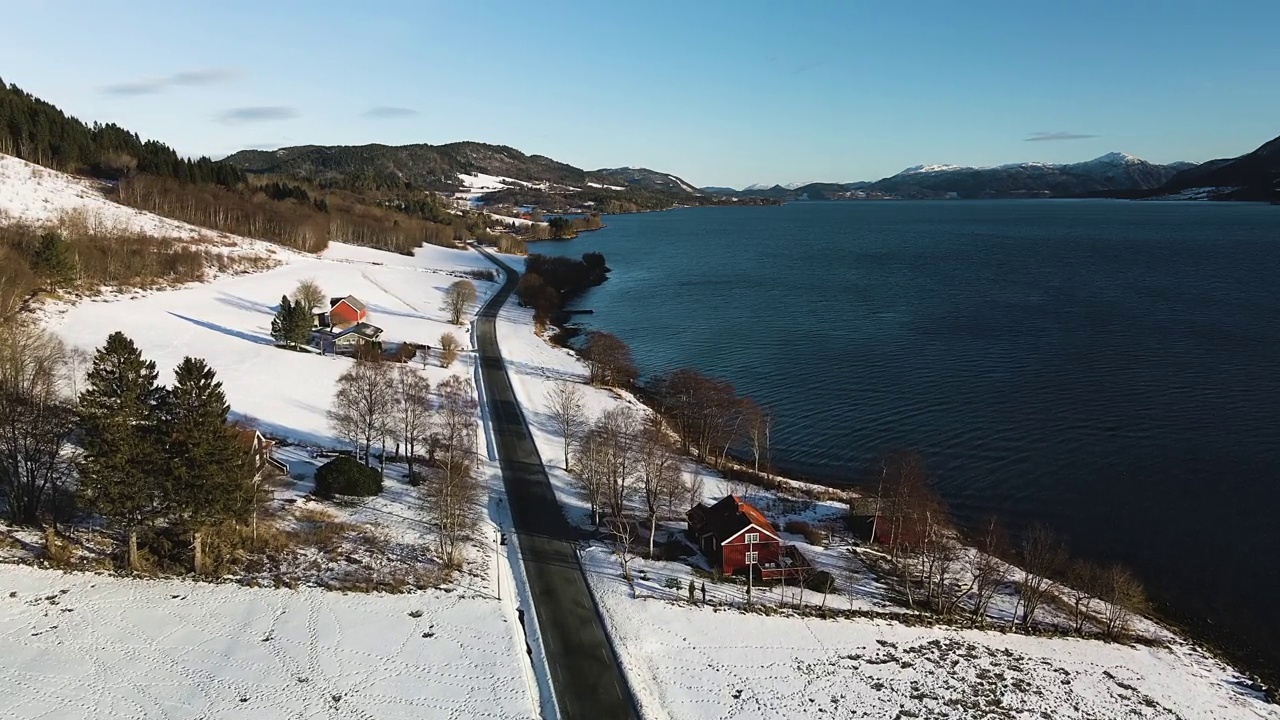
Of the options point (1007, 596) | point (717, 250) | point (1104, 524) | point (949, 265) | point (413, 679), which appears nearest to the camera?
point (413, 679)

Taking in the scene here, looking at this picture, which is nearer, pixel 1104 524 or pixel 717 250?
pixel 1104 524

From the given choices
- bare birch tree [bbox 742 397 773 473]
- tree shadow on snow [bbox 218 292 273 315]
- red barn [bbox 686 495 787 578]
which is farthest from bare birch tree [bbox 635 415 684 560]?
Result: tree shadow on snow [bbox 218 292 273 315]

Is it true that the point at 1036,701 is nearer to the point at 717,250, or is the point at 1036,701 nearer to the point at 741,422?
the point at 741,422

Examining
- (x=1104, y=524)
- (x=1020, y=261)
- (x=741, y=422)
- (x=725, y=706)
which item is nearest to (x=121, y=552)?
(x=725, y=706)

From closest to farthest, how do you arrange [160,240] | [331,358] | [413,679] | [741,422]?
1. [413,679]
2. [741,422]
3. [331,358]
4. [160,240]

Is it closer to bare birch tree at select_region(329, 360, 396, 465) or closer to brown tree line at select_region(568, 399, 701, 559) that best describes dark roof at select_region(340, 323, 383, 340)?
→ bare birch tree at select_region(329, 360, 396, 465)

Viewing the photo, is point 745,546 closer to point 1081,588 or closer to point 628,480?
point 628,480

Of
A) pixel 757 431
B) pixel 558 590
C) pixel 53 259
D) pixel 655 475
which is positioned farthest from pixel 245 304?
pixel 558 590
